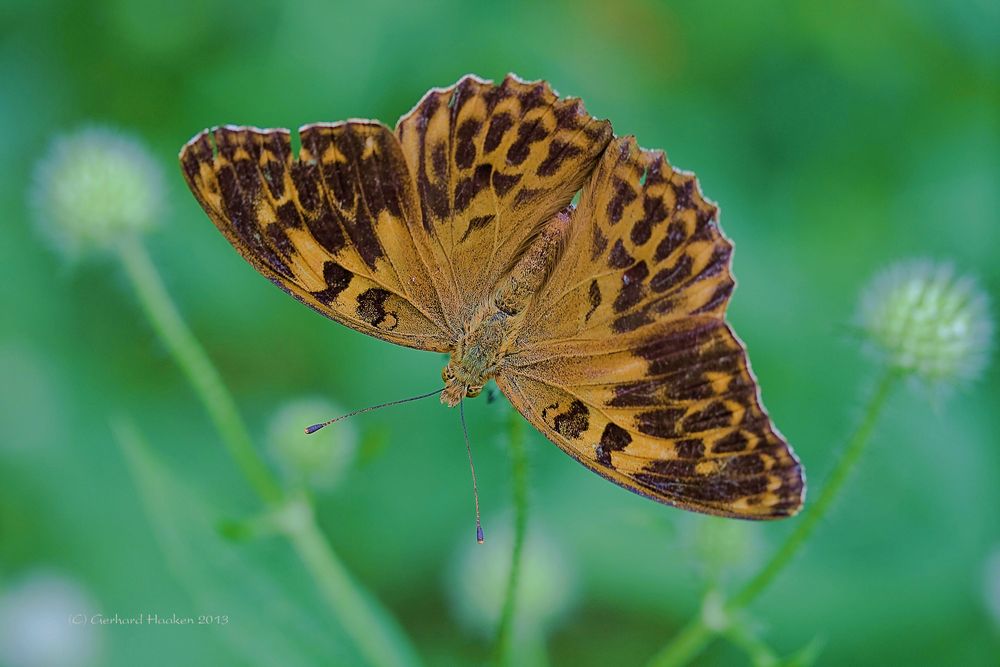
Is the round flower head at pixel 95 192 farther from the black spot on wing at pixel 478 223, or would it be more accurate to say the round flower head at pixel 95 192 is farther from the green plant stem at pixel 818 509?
the green plant stem at pixel 818 509

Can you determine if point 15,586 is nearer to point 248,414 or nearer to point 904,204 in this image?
point 248,414

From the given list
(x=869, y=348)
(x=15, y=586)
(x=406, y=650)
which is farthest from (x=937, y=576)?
(x=15, y=586)

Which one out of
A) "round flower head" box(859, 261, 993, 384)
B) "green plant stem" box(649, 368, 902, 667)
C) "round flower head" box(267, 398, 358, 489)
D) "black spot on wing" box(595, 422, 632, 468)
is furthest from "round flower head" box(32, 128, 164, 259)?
"round flower head" box(859, 261, 993, 384)

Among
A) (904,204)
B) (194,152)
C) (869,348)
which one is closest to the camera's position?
(194,152)

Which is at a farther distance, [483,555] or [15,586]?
[15,586]

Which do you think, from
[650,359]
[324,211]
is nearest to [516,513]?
[650,359]

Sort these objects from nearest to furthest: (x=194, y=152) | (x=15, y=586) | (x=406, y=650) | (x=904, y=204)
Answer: (x=194, y=152) < (x=406, y=650) < (x=15, y=586) < (x=904, y=204)
